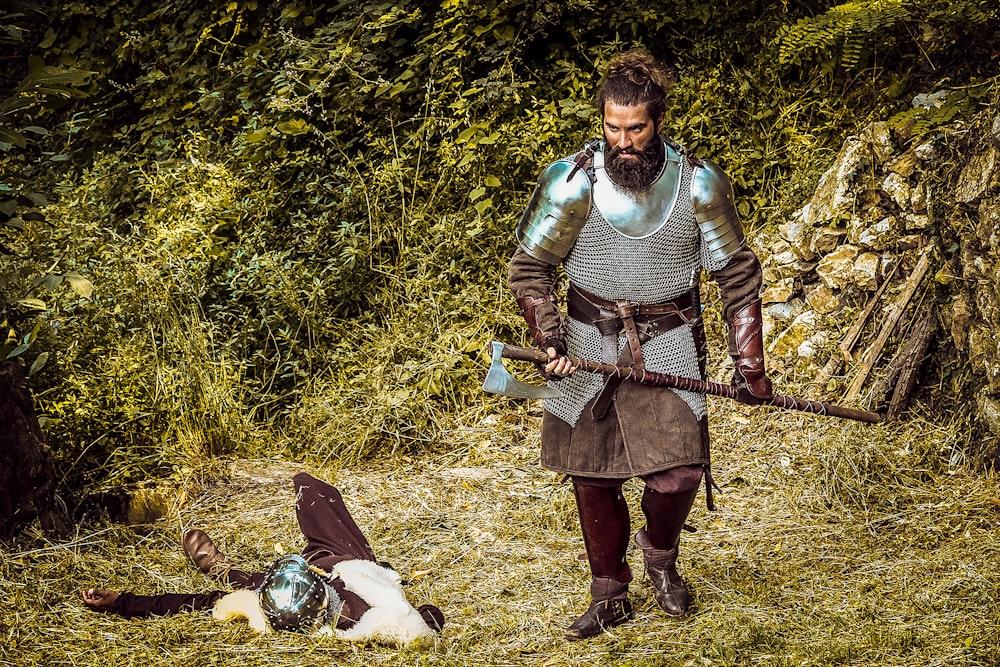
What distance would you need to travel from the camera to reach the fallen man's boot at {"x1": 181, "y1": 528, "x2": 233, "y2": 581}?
13.6 ft

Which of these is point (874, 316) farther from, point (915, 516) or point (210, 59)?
point (210, 59)

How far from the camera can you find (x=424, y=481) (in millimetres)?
5203

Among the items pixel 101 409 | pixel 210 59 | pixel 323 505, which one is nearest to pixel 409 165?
pixel 210 59

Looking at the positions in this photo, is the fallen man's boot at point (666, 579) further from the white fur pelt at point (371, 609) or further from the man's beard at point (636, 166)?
the man's beard at point (636, 166)

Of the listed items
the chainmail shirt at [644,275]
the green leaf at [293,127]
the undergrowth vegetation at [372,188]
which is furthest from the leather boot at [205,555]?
the green leaf at [293,127]

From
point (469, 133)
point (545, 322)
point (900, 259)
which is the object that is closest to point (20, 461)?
point (545, 322)

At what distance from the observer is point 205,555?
417 centimetres

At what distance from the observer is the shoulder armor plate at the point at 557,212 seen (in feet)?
11.2

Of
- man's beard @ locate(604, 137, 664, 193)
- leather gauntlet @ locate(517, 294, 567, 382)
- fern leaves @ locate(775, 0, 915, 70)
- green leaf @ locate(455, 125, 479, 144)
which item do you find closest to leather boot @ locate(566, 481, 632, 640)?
leather gauntlet @ locate(517, 294, 567, 382)

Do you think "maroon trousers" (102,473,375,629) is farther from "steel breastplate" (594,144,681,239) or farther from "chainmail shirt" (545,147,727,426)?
"steel breastplate" (594,144,681,239)

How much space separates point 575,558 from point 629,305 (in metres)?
1.25

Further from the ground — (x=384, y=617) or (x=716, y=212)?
(x=716, y=212)

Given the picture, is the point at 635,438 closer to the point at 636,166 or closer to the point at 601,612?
the point at 601,612

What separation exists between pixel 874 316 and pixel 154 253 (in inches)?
145
